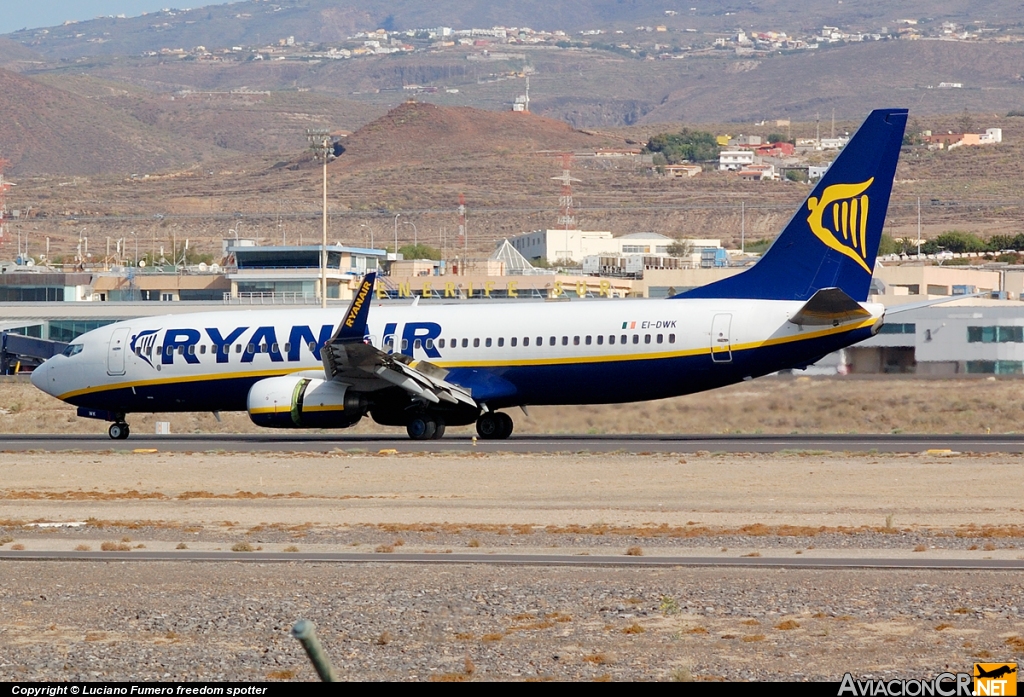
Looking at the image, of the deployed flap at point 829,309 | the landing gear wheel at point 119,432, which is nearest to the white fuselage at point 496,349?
the deployed flap at point 829,309

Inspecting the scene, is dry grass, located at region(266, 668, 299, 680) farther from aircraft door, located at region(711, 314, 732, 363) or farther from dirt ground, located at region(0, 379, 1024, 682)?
aircraft door, located at region(711, 314, 732, 363)

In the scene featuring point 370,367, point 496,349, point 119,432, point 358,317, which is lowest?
point 119,432

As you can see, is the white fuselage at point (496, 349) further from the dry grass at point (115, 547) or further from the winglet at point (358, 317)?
the dry grass at point (115, 547)

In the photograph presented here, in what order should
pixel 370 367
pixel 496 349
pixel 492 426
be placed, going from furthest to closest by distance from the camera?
pixel 492 426, pixel 496 349, pixel 370 367

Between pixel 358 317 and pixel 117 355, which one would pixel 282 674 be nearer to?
pixel 358 317

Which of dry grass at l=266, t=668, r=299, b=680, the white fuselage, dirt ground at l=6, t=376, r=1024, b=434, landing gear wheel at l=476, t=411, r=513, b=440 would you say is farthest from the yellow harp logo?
dry grass at l=266, t=668, r=299, b=680

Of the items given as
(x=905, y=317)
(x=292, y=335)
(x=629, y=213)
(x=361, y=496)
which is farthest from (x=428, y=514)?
(x=629, y=213)

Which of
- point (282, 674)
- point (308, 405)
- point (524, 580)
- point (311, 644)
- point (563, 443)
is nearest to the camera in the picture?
point (311, 644)

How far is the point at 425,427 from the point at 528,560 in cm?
1960

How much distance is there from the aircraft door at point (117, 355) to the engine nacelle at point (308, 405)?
523cm

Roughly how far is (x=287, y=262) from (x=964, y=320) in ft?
124

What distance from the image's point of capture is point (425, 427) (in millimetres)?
38156

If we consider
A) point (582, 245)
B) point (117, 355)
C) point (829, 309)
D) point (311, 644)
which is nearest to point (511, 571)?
point (311, 644)

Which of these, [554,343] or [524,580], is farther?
[554,343]
